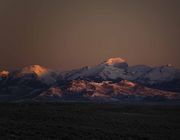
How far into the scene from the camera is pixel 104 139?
45.0 meters

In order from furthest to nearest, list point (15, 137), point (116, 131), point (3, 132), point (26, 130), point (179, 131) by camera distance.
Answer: point (179, 131) < point (116, 131) < point (26, 130) < point (3, 132) < point (15, 137)

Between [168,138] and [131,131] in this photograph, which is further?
[131,131]

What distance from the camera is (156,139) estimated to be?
48.3m

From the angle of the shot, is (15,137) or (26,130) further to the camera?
(26,130)

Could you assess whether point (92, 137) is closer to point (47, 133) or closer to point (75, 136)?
point (75, 136)

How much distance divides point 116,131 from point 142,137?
4853 millimetres

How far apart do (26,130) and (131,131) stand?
1411 cm

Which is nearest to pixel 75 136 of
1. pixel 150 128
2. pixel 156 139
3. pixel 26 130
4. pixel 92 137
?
pixel 92 137

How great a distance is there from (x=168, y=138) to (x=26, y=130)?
1709cm

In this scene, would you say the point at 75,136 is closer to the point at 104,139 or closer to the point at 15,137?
the point at 104,139

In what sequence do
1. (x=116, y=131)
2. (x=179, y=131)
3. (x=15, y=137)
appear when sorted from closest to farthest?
1. (x=15, y=137)
2. (x=116, y=131)
3. (x=179, y=131)

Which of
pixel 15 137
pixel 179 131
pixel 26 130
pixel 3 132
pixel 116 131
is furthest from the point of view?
pixel 179 131

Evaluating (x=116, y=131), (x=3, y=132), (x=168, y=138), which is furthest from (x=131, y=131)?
(x=3, y=132)

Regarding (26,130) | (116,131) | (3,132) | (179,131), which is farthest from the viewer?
(179,131)
